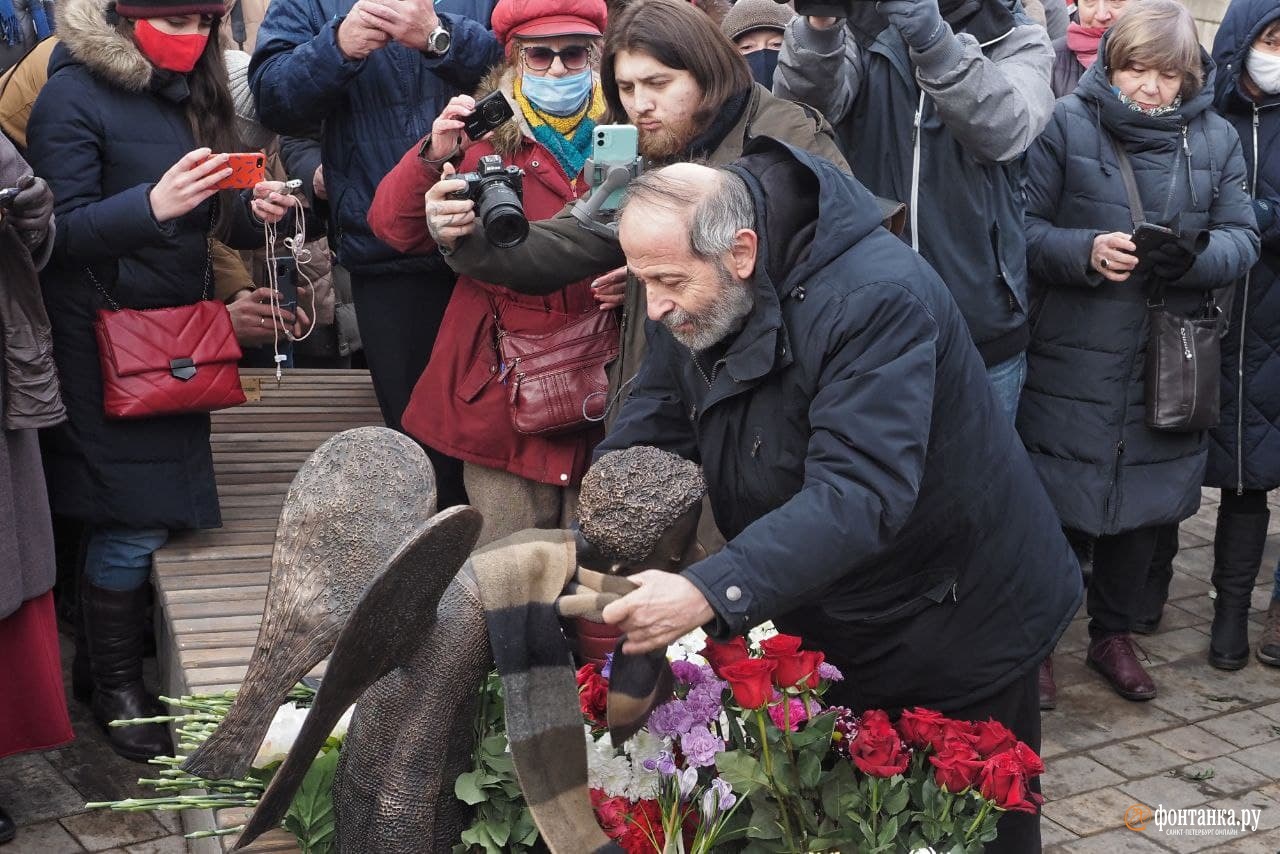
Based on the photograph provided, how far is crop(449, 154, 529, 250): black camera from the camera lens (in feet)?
11.9

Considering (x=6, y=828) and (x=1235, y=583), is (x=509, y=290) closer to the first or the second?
(x=6, y=828)

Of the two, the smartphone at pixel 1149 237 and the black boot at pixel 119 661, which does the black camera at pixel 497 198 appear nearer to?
the black boot at pixel 119 661

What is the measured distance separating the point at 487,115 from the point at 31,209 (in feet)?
3.73

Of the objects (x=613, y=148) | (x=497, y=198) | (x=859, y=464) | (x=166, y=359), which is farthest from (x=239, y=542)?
(x=859, y=464)

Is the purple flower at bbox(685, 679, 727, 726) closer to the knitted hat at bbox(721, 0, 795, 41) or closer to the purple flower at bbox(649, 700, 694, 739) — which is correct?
the purple flower at bbox(649, 700, 694, 739)

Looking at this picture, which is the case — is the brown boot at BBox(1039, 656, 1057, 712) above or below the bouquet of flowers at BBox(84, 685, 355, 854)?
below

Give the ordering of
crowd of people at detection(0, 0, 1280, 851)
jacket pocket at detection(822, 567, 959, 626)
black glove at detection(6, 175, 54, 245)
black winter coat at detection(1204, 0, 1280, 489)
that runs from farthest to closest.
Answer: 1. black winter coat at detection(1204, 0, 1280, 489)
2. black glove at detection(6, 175, 54, 245)
3. jacket pocket at detection(822, 567, 959, 626)
4. crowd of people at detection(0, 0, 1280, 851)

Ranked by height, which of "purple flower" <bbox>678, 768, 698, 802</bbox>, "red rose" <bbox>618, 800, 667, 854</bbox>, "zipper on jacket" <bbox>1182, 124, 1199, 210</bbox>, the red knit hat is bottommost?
"red rose" <bbox>618, 800, 667, 854</bbox>

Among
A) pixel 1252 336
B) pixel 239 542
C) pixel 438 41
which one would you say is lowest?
pixel 239 542

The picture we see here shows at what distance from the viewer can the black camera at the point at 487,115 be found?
3906 mm

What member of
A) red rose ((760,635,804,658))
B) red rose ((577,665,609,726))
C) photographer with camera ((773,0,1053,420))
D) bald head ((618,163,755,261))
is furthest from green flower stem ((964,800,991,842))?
photographer with camera ((773,0,1053,420))

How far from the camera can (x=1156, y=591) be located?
221 inches

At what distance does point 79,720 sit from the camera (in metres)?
4.75

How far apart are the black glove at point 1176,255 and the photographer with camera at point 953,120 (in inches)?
22.7
